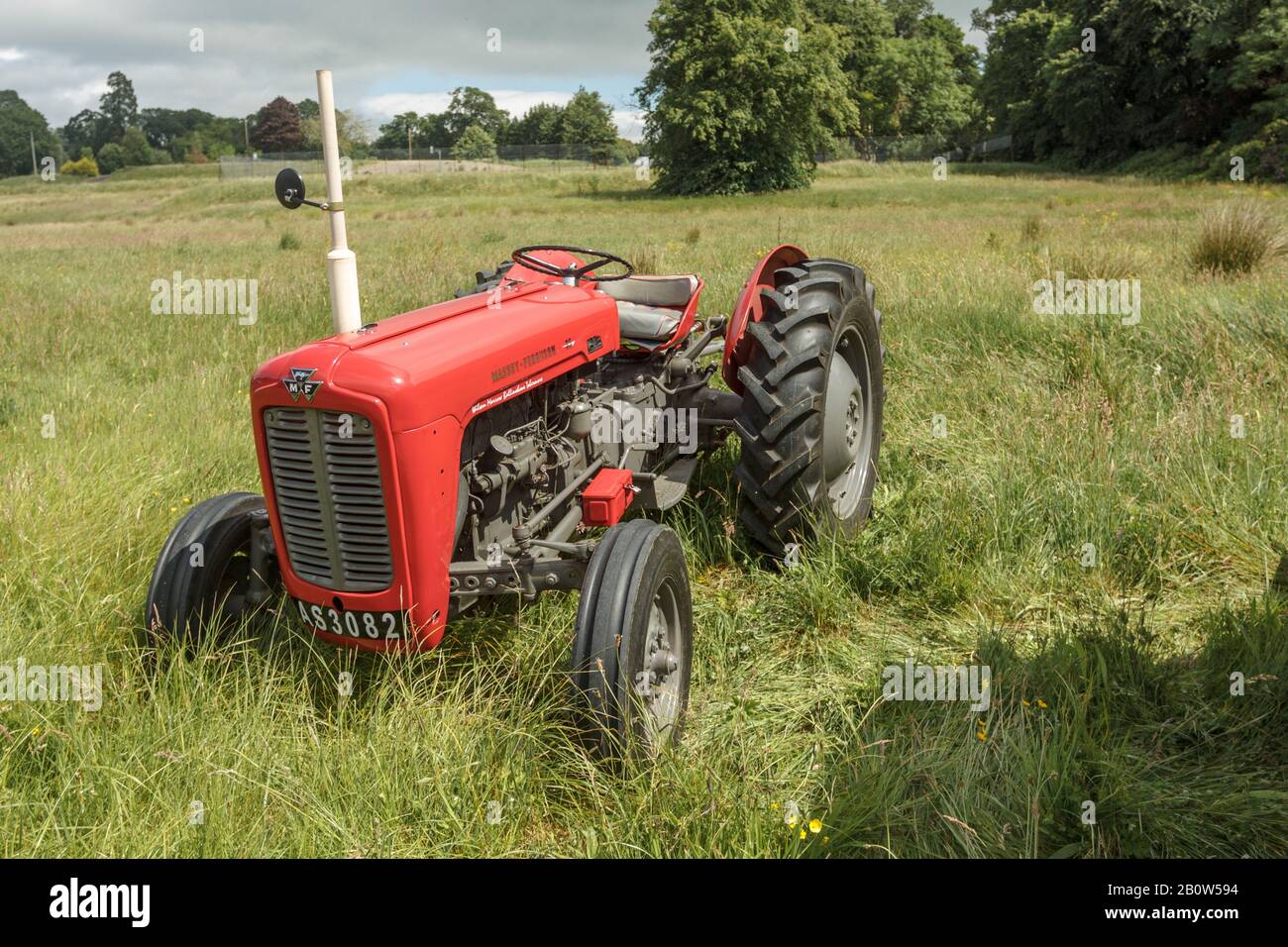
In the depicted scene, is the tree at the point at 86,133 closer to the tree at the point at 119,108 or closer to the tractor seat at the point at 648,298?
the tree at the point at 119,108

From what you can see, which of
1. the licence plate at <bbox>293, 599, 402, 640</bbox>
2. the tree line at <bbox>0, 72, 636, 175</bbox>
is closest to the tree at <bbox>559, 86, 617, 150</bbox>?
the tree line at <bbox>0, 72, 636, 175</bbox>

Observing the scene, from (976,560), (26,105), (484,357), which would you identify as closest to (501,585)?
(484,357)

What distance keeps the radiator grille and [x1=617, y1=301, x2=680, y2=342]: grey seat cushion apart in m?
1.95

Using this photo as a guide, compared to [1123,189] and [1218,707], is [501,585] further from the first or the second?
[1123,189]

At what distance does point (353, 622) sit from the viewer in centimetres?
291

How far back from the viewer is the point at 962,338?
21.6 feet

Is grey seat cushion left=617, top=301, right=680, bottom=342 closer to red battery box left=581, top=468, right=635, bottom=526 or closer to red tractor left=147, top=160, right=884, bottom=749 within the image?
red tractor left=147, top=160, right=884, bottom=749

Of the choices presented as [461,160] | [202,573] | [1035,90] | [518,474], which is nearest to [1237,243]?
[518,474]

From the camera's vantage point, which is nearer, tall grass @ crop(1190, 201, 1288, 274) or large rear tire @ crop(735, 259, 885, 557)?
large rear tire @ crop(735, 259, 885, 557)

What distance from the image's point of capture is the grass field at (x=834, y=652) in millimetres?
2584

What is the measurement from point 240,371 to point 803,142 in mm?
36704

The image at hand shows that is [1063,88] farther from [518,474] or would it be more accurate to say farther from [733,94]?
[518,474]

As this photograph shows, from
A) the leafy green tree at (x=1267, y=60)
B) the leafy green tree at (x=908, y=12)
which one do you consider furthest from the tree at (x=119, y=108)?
the leafy green tree at (x=1267, y=60)

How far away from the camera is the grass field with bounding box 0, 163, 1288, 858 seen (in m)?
2.58
